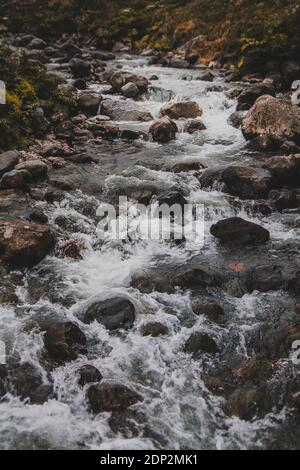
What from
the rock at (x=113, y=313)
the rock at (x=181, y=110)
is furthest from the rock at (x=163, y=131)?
the rock at (x=113, y=313)

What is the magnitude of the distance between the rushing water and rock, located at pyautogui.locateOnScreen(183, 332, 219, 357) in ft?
0.36

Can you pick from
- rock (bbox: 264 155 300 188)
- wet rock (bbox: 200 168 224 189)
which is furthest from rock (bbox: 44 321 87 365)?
rock (bbox: 264 155 300 188)

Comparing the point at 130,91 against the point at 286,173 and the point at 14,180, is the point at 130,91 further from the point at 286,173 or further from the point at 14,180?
→ the point at 286,173

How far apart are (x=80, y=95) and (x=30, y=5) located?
20.1 m

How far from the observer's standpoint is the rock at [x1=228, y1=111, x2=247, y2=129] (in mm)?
14258

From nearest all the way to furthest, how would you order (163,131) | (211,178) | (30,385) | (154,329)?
1. (30,385)
2. (154,329)
3. (211,178)
4. (163,131)

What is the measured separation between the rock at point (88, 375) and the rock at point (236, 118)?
33.5 ft

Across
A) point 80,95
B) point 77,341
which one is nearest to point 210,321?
point 77,341

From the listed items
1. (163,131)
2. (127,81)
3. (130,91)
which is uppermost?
(127,81)

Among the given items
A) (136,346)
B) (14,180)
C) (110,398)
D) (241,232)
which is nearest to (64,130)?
(14,180)

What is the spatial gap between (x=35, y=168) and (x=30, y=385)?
5907 millimetres

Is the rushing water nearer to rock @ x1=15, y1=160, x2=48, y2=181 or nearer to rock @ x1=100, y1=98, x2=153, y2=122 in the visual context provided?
rock @ x1=15, y1=160, x2=48, y2=181

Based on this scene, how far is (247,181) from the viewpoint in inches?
401

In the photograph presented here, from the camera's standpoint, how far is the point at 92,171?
11516 mm
